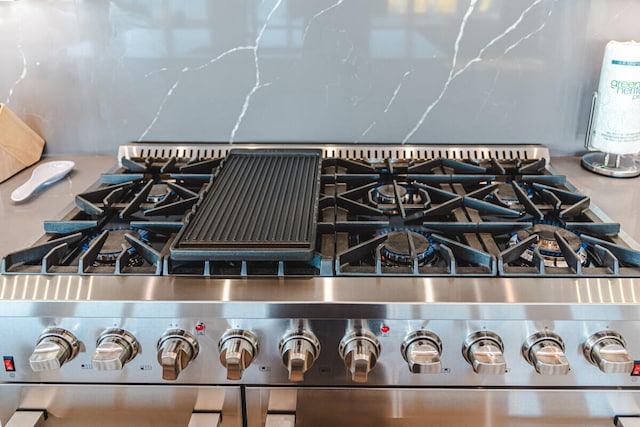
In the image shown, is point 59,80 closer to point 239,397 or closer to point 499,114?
point 239,397

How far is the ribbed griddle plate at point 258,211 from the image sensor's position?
975mm

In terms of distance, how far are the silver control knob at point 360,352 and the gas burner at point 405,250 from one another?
0.52ft

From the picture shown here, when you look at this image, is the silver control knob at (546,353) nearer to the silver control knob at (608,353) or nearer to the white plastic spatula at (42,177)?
the silver control knob at (608,353)

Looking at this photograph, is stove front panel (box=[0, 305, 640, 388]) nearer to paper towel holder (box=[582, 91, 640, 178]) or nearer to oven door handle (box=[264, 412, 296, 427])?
oven door handle (box=[264, 412, 296, 427])

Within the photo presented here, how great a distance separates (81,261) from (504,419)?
79 centimetres

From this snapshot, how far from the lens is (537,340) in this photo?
0.94 m

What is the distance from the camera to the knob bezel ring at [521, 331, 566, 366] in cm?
94

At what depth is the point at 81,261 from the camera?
3.23 ft

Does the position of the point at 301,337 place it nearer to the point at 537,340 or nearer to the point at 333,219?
the point at 333,219

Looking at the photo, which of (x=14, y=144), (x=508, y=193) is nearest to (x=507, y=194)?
(x=508, y=193)

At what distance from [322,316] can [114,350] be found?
0.34m

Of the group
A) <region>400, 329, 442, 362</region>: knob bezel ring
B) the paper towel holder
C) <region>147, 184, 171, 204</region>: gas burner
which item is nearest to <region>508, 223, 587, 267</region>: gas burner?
<region>400, 329, 442, 362</region>: knob bezel ring

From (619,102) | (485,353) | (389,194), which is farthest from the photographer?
(619,102)

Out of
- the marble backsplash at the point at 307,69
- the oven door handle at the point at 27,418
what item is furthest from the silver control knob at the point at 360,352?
the marble backsplash at the point at 307,69
